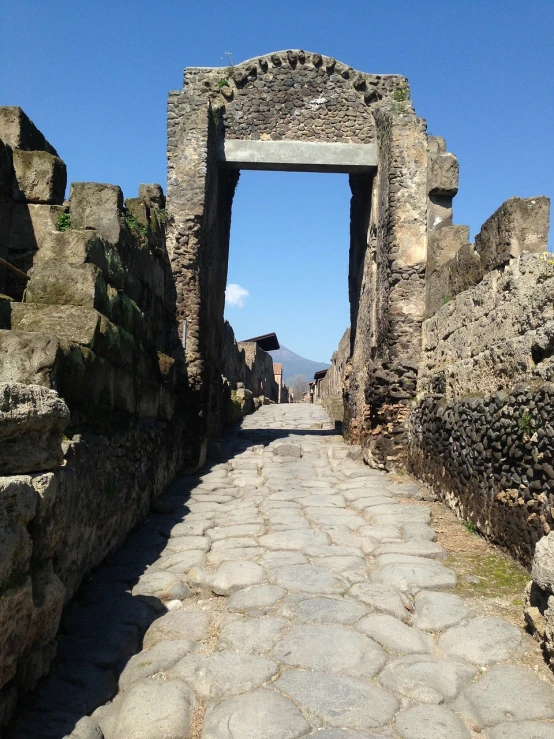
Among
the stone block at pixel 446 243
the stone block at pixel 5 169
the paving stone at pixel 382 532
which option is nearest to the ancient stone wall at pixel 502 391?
the paving stone at pixel 382 532

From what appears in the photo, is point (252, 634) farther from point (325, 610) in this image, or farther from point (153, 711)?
point (153, 711)

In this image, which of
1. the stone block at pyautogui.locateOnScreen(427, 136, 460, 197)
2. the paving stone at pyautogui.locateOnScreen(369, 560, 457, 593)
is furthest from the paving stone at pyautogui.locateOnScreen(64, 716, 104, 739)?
the stone block at pyautogui.locateOnScreen(427, 136, 460, 197)

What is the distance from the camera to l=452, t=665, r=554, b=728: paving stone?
2.29m

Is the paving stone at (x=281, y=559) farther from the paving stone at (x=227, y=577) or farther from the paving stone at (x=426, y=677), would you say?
the paving stone at (x=426, y=677)

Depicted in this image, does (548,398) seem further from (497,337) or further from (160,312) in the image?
(160,312)

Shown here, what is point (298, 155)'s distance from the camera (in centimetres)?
877

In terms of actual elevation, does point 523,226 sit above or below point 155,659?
above

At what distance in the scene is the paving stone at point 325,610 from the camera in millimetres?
3143

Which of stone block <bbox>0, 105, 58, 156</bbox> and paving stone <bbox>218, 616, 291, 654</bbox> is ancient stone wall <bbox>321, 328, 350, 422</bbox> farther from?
paving stone <bbox>218, 616, 291, 654</bbox>

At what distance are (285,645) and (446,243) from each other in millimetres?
5771

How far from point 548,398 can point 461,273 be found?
9.14 ft

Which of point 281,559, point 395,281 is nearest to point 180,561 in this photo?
point 281,559

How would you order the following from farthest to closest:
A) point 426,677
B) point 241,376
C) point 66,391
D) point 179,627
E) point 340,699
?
point 241,376 → point 66,391 → point 179,627 → point 426,677 → point 340,699

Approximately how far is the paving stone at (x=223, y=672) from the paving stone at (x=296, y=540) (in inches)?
63.3
